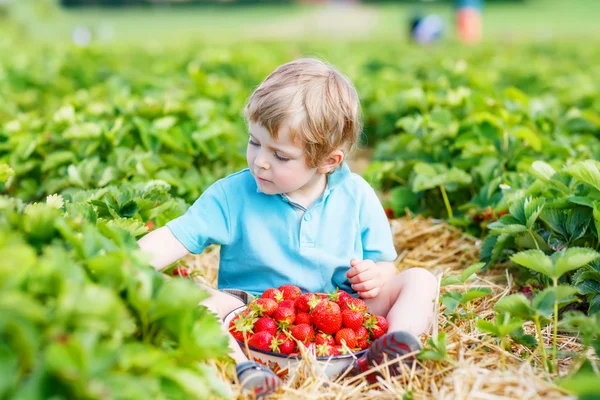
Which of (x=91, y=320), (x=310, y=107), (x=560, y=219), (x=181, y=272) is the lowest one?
(x=181, y=272)

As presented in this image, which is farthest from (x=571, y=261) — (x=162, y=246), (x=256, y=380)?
(x=162, y=246)

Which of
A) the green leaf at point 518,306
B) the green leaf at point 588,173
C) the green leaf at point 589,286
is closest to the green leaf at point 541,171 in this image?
the green leaf at point 588,173

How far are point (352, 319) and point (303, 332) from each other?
176 millimetres

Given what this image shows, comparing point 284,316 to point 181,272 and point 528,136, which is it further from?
point 528,136

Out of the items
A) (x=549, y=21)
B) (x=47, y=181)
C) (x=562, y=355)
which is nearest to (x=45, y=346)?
(x=562, y=355)

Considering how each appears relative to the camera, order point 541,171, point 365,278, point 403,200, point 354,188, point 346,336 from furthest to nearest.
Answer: point 403,200
point 541,171
point 354,188
point 365,278
point 346,336

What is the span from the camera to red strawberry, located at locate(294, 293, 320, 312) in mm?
2375

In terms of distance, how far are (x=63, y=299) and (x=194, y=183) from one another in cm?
229

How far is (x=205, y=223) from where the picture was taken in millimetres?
2596

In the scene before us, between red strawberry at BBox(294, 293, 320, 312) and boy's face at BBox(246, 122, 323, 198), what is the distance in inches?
16.5

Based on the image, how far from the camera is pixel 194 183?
12.3ft

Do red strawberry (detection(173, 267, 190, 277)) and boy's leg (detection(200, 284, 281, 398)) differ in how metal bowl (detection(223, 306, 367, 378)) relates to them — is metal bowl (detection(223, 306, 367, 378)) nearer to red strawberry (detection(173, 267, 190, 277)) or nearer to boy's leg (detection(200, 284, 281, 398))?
boy's leg (detection(200, 284, 281, 398))

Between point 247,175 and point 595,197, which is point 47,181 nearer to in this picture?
point 247,175

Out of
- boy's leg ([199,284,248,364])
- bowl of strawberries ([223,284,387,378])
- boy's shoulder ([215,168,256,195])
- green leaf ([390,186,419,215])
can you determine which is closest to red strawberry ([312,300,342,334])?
bowl of strawberries ([223,284,387,378])
